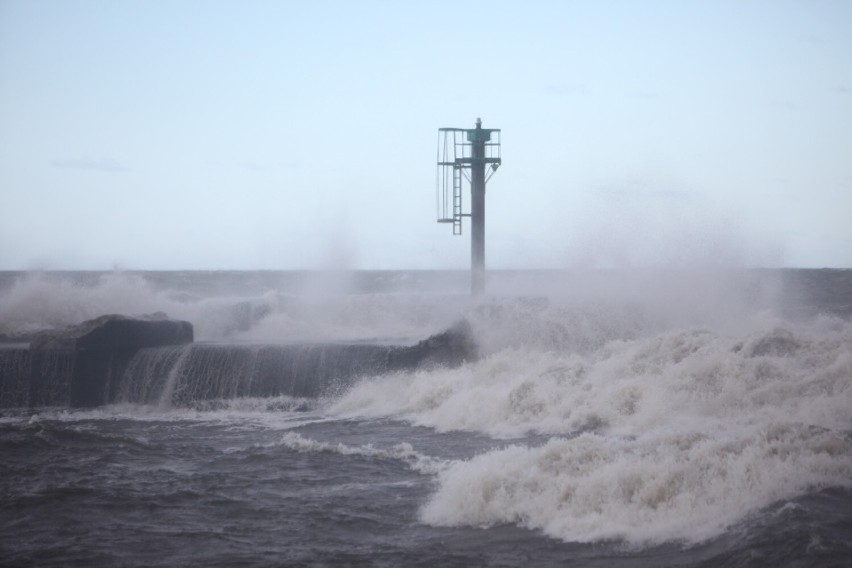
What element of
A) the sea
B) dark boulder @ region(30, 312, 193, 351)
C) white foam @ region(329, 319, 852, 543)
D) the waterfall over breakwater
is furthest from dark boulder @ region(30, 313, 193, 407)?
white foam @ region(329, 319, 852, 543)

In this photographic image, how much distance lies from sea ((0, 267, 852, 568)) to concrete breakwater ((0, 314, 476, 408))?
29 cm

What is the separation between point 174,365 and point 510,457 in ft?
31.0

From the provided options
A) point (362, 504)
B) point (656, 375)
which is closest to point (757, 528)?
point (362, 504)

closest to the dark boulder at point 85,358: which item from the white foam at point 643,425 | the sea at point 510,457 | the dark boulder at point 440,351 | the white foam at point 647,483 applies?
the sea at point 510,457

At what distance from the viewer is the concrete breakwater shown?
52.6 ft

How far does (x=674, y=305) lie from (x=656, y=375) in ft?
23.6

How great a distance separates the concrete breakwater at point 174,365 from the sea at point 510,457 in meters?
0.29

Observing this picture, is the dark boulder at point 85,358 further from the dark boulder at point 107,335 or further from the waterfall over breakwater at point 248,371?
the waterfall over breakwater at point 248,371

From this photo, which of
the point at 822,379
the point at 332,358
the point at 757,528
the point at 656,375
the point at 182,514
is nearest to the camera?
the point at 757,528

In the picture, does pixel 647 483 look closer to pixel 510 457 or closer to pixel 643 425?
pixel 510 457

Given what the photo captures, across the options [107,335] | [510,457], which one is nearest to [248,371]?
[107,335]

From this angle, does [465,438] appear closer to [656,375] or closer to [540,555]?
[656,375]

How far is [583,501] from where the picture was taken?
7.71 meters

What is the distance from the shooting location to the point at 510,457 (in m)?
8.97
